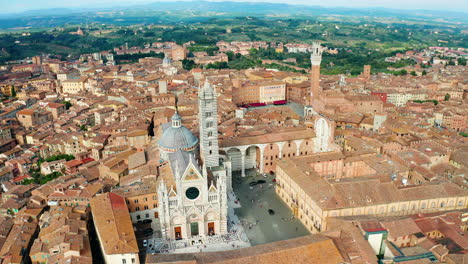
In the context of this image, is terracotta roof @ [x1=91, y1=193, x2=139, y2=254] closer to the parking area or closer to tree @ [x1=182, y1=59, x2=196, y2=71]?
the parking area

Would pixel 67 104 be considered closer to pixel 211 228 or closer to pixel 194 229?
pixel 194 229

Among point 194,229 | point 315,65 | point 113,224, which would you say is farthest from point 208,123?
point 315,65

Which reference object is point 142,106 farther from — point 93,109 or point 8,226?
point 8,226

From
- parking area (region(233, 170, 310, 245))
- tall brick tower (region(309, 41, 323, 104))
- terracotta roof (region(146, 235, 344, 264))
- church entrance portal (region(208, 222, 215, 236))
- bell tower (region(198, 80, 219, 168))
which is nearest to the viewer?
terracotta roof (region(146, 235, 344, 264))

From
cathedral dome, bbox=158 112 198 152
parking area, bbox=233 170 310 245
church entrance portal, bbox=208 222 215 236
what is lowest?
parking area, bbox=233 170 310 245

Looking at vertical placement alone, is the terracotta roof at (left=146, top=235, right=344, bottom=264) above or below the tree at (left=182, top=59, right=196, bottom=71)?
below

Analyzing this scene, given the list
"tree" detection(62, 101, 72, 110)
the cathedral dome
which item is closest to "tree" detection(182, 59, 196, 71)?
"tree" detection(62, 101, 72, 110)

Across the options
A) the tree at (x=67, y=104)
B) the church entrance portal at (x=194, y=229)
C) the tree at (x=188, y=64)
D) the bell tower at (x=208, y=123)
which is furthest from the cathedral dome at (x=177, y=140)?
the tree at (x=188, y=64)
